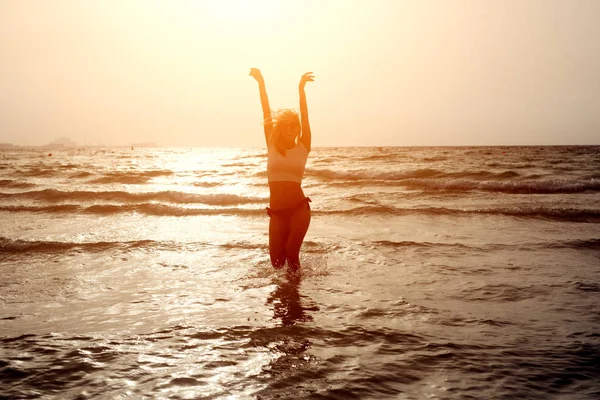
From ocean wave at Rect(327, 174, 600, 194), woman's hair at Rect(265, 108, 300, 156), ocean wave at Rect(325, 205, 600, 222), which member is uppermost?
woman's hair at Rect(265, 108, 300, 156)

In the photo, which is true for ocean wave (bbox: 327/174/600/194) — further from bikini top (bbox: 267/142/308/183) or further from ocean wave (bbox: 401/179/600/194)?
bikini top (bbox: 267/142/308/183)

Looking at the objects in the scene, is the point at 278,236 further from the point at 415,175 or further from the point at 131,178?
the point at 131,178

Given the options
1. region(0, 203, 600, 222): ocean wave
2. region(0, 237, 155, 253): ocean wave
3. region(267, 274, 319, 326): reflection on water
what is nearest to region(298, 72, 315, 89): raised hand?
region(267, 274, 319, 326): reflection on water

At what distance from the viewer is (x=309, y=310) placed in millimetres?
5465

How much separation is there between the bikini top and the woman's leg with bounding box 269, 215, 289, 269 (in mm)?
615

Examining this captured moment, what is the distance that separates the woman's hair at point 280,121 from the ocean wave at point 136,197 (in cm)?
1226

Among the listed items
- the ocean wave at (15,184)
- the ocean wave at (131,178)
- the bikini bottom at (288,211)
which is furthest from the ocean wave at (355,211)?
the ocean wave at (131,178)

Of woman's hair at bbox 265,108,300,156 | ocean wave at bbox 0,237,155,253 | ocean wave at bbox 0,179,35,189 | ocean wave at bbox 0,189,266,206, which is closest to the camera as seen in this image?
woman's hair at bbox 265,108,300,156

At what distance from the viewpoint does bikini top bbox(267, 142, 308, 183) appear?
646 cm

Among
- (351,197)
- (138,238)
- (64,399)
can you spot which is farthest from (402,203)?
(64,399)

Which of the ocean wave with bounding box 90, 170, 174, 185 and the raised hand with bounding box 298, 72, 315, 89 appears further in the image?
the ocean wave with bounding box 90, 170, 174, 185

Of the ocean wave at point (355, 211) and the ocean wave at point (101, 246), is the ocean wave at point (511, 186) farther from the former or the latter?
the ocean wave at point (101, 246)

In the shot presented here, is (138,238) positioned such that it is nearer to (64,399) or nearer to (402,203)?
(64,399)

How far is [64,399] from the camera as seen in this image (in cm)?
329
